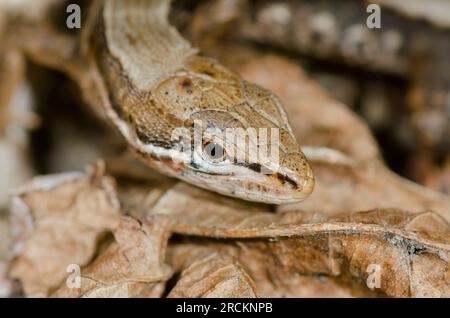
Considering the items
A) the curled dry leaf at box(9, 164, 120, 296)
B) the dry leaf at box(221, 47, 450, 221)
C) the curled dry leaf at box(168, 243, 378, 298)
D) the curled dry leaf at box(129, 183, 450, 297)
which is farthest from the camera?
the dry leaf at box(221, 47, 450, 221)

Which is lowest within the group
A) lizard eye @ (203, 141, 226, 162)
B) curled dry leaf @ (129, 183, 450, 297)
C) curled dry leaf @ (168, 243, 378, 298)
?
curled dry leaf @ (168, 243, 378, 298)

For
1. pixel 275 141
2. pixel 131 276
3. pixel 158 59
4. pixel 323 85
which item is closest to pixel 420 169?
pixel 323 85

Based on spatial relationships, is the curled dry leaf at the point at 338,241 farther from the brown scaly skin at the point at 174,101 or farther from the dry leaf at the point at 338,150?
the dry leaf at the point at 338,150

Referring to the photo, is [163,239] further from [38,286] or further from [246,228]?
[38,286]

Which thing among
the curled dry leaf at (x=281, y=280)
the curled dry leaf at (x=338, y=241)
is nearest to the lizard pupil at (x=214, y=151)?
the curled dry leaf at (x=338, y=241)

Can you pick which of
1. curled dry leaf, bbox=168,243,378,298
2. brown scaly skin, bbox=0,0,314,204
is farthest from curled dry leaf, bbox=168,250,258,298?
brown scaly skin, bbox=0,0,314,204

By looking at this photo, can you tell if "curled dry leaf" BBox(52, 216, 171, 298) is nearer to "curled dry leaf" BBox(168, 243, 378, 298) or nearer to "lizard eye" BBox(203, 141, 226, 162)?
"curled dry leaf" BBox(168, 243, 378, 298)

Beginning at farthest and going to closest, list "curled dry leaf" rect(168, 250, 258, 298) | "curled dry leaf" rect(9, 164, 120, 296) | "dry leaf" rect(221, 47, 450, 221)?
"dry leaf" rect(221, 47, 450, 221) < "curled dry leaf" rect(9, 164, 120, 296) < "curled dry leaf" rect(168, 250, 258, 298)
